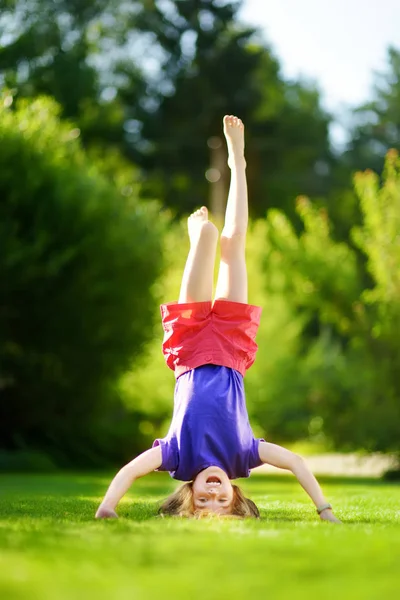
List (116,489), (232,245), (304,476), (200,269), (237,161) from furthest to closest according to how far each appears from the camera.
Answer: (237,161), (232,245), (200,269), (304,476), (116,489)

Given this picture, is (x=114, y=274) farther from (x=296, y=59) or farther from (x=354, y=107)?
(x=354, y=107)

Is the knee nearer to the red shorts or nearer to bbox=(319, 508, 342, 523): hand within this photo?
the red shorts

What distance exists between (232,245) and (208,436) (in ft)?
5.50

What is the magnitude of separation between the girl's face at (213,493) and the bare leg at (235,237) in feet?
5.30

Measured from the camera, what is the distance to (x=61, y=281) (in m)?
20.2

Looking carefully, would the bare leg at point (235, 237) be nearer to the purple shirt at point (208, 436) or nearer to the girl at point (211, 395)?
the girl at point (211, 395)

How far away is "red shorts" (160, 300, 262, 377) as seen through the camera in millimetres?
7734

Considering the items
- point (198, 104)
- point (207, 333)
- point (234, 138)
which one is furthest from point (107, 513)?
point (198, 104)

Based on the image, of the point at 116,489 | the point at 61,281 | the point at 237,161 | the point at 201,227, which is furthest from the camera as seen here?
the point at 61,281

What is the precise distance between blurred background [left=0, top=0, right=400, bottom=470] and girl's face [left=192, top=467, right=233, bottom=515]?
12303mm

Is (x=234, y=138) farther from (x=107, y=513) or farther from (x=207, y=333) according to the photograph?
(x=107, y=513)

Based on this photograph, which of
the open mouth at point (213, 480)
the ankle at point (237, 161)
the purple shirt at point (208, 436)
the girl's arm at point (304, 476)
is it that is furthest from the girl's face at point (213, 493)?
the ankle at point (237, 161)

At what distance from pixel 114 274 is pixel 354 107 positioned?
1195 inches

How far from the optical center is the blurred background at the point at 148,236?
1936 cm
